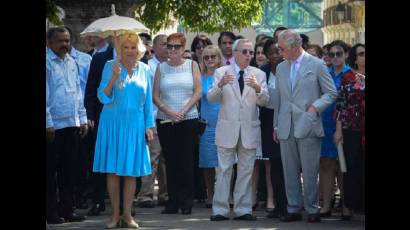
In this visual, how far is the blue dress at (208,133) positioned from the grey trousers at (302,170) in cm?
176

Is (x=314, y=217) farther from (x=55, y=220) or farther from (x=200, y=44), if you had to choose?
(x=200, y=44)

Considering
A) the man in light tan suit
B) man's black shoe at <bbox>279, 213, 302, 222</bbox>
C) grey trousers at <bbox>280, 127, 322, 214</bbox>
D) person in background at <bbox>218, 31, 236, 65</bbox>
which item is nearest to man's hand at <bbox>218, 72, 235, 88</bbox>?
the man in light tan suit

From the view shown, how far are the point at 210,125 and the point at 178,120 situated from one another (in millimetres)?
1063

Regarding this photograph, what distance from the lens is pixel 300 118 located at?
14.2 metres

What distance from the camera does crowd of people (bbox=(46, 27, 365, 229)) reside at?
13.5 metres

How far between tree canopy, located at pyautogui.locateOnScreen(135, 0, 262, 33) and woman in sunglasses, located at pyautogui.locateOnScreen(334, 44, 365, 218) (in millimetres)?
20137

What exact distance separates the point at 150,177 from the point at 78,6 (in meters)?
8.60

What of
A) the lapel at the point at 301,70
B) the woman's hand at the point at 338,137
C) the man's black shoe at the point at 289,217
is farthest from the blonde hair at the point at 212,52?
the man's black shoe at the point at 289,217

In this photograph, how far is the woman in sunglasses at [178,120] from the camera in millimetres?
15086

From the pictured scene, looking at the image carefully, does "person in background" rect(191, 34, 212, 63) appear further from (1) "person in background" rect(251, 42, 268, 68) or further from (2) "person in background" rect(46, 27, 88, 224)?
(2) "person in background" rect(46, 27, 88, 224)

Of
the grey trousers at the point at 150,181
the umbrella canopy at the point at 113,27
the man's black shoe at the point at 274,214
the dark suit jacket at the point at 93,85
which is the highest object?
the umbrella canopy at the point at 113,27

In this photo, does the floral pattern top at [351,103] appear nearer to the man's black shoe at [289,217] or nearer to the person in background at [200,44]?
the man's black shoe at [289,217]

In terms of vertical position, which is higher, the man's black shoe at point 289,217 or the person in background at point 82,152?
the person in background at point 82,152

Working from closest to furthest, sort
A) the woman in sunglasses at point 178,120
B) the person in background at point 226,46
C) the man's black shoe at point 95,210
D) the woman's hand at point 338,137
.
Answer: the woman's hand at point 338,137 → the man's black shoe at point 95,210 → the woman in sunglasses at point 178,120 → the person in background at point 226,46
